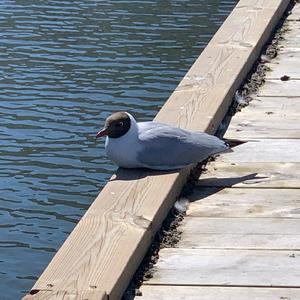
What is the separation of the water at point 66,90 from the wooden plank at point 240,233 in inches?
92.4

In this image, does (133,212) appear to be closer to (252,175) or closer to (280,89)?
(252,175)

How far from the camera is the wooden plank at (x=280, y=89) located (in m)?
6.11

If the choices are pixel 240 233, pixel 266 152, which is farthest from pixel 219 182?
pixel 240 233

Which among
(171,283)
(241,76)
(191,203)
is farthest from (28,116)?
(171,283)

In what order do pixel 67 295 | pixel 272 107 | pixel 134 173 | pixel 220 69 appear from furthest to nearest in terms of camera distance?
pixel 220 69, pixel 272 107, pixel 134 173, pixel 67 295

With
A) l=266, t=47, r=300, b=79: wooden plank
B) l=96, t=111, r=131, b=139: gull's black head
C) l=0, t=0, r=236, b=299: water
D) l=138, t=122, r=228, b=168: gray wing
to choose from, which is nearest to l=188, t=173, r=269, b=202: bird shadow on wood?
l=138, t=122, r=228, b=168: gray wing

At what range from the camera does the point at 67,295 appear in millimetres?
3543

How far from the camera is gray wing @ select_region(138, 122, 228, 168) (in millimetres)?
4750

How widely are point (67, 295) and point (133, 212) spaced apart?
759 millimetres

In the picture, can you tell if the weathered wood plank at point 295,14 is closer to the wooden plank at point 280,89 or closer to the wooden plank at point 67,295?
the wooden plank at point 280,89

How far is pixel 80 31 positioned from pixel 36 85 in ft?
7.69

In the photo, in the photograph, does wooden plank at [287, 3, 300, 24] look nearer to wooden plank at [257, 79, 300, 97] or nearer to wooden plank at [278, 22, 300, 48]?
wooden plank at [278, 22, 300, 48]

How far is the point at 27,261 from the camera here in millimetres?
6941

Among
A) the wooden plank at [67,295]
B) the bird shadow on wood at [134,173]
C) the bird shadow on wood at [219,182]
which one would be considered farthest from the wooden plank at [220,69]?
the wooden plank at [67,295]
